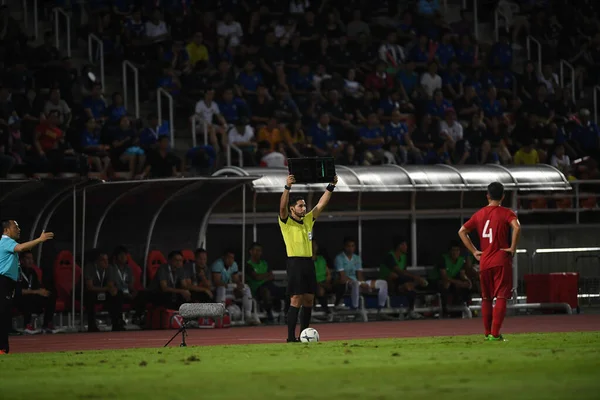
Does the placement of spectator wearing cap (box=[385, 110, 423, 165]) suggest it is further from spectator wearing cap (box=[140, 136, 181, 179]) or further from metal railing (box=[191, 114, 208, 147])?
spectator wearing cap (box=[140, 136, 181, 179])

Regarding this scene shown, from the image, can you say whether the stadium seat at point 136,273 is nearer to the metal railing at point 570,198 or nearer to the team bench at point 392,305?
the team bench at point 392,305

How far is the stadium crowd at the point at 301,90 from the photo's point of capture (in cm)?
2888

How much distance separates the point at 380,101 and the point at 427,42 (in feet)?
11.2

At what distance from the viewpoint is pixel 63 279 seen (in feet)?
86.3

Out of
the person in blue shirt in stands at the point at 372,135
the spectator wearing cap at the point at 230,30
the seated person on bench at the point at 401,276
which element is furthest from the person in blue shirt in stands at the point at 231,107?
the seated person on bench at the point at 401,276

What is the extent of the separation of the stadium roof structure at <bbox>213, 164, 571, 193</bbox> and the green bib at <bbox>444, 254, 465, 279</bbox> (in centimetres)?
168

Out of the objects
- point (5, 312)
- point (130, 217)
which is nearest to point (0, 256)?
point (5, 312)

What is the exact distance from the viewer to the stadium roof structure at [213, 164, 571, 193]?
90.4 ft

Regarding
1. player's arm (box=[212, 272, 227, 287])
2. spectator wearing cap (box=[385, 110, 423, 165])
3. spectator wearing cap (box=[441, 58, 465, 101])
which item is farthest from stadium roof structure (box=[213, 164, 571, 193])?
spectator wearing cap (box=[441, 58, 465, 101])

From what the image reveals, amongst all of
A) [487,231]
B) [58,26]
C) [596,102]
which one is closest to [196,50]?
[58,26]

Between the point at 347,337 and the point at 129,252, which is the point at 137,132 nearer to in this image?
the point at 129,252

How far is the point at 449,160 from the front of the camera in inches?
1302

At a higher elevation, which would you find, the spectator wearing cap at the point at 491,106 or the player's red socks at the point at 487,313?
the spectator wearing cap at the point at 491,106

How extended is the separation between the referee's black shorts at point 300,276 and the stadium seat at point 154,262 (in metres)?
8.83
